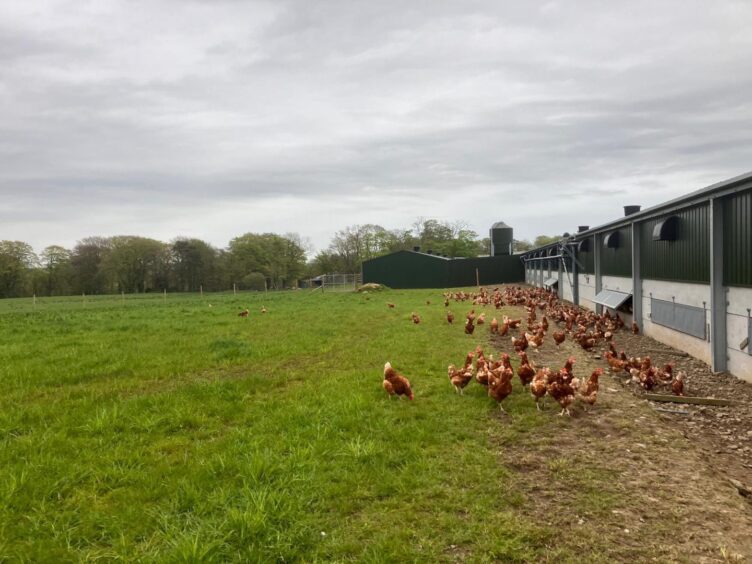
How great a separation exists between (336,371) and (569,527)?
17.7 feet

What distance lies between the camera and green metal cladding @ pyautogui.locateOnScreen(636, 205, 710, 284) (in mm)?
8797

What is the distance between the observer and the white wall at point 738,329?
23.7ft

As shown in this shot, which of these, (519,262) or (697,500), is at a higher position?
(519,262)

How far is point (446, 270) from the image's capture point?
4359cm

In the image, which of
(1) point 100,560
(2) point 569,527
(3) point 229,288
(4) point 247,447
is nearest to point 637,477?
(2) point 569,527

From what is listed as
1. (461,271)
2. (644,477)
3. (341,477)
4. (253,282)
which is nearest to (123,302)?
(461,271)

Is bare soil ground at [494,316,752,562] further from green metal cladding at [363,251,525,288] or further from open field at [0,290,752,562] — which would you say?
green metal cladding at [363,251,525,288]

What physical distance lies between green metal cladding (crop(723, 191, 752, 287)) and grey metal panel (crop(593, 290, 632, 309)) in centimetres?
557

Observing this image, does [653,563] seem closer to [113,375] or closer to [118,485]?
[118,485]

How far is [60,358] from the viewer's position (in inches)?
366

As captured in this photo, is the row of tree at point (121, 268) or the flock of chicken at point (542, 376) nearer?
the flock of chicken at point (542, 376)

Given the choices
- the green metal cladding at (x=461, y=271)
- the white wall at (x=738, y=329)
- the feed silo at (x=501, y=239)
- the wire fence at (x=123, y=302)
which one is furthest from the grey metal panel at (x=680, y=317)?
the feed silo at (x=501, y=239)

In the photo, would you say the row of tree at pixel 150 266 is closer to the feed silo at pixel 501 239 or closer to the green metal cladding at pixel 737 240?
the feed silo at pixel 501 239

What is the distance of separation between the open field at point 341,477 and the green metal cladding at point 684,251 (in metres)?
3.83
